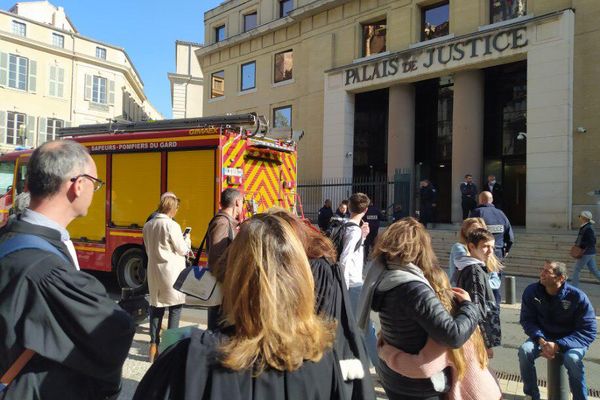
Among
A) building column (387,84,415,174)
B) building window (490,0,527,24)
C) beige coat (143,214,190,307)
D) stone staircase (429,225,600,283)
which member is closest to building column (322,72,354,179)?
building column (387,84,415,174)

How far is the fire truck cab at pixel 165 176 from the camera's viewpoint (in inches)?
302

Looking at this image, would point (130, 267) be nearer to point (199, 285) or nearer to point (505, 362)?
point (199, 285)

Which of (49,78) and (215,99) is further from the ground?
(49,78)

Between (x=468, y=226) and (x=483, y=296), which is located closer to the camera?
(x=483, y=296)

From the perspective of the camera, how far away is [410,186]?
16141mm

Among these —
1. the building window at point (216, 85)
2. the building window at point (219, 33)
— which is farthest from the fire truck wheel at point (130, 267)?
the building window at point (219, 33)

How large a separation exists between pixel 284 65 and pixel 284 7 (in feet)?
10.1

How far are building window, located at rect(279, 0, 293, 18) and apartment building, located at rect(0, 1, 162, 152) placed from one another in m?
20.3

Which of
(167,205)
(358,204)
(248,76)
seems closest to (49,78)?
(248,76)

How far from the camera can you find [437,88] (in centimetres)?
1986

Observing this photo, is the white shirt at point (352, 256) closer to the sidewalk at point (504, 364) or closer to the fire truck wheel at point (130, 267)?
the sidewalk at point (504, 364)

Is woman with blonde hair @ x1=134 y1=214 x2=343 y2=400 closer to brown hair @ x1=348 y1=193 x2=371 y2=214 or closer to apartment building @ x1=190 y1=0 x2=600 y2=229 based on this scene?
brown hair @ x1=348 y1=193 x2=371 y2=214

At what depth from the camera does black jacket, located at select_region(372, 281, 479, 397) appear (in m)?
2.39

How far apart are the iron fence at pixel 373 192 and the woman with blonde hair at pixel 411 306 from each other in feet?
38.0
